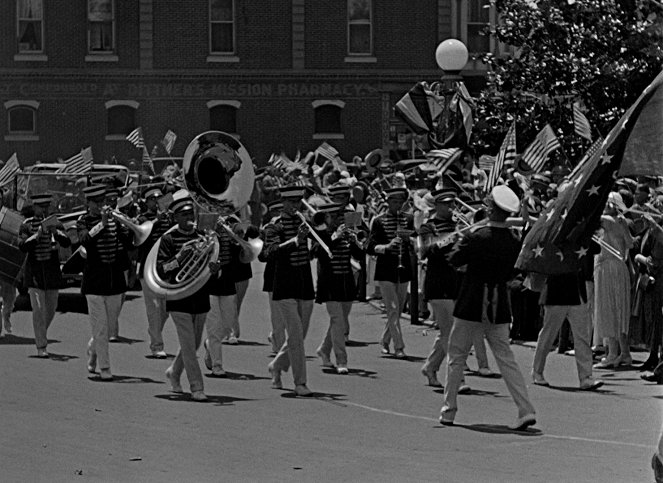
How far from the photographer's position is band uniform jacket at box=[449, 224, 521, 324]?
1348cm

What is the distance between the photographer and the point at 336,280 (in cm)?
1755

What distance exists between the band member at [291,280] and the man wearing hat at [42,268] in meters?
3.85

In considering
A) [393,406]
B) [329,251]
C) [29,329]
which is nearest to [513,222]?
[393,406]

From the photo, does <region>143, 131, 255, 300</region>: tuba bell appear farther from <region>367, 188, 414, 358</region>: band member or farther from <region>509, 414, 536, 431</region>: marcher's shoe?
<region>509, 414, 536, 431</region>: marcher's shoe

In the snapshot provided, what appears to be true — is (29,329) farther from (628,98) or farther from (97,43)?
(97,43)

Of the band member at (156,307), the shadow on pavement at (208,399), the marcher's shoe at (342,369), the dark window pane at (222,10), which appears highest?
the dark window pane at (222,10)

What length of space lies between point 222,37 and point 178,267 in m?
32.0

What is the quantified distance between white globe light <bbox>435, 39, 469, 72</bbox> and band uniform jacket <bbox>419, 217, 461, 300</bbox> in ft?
20.0

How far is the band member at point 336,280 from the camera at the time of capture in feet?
56.7

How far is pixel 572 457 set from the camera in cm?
1175

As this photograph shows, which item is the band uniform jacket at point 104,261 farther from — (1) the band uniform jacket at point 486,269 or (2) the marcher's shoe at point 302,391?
(1) the band uniform jacket at point 486,269

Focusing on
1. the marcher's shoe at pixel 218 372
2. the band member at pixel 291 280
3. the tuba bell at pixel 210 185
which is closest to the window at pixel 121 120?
the marcher's shoe at pixel 218 372

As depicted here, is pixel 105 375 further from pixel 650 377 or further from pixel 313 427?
pixel 650 377

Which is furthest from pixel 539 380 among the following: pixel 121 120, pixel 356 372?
pixel 121 120
